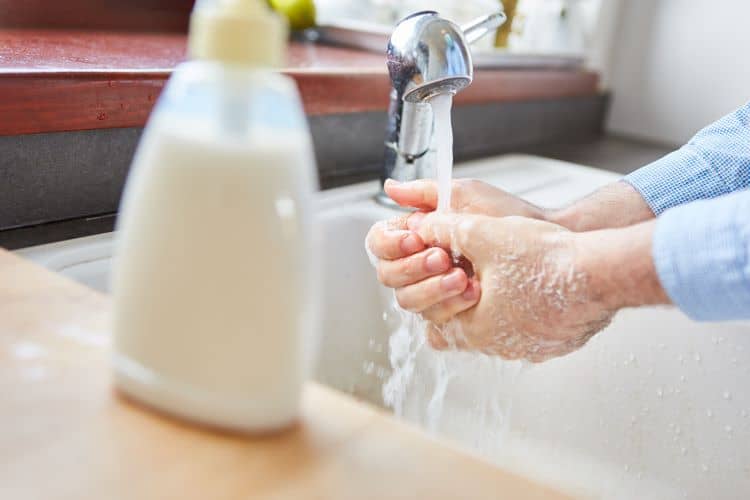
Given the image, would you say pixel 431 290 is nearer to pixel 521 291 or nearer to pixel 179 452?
pixel 521 291

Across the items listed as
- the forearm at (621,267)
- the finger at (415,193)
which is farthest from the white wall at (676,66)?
the forearm at (621,267)

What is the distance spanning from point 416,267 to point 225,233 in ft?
1.27

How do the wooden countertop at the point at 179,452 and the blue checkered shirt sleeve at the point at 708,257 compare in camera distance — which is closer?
the wooden countertop at the point at 179,452

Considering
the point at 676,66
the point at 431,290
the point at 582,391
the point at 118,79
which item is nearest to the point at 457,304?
the point at 431,290

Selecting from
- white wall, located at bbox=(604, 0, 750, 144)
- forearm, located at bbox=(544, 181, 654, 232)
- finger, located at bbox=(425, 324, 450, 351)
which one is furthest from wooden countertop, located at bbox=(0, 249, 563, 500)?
white wall, located at bbox=(604, 0, 750, 144)

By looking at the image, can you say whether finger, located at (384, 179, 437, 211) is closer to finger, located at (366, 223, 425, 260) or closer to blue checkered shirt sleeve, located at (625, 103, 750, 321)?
finger, located at (366, 223, 425, 260)

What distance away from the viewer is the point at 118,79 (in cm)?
69

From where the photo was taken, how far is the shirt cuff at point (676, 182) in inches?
31.7

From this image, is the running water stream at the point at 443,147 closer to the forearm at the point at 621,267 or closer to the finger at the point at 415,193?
the finger at the point at 415,193

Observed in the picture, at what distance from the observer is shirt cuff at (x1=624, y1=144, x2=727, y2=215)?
0.80 meters

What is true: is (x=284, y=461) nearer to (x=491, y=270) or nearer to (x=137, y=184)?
(x=137, y=184)

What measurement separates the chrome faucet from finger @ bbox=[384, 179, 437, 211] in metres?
0.08

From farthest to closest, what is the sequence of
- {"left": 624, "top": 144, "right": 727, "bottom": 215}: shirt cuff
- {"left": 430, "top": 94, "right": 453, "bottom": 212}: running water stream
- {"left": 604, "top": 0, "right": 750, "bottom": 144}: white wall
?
{"left": 604, "top": 0, "right": 750, "bottom": 144}: white wall
{"left": 624, "top": 144, "right": 727, "bottom": 215}: shirt cuff
{"left": 430, "top": 94, "right": 453, "bottom": 212}: running water stream

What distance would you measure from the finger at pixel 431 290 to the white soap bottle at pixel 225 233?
12.8 inches
